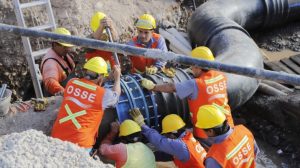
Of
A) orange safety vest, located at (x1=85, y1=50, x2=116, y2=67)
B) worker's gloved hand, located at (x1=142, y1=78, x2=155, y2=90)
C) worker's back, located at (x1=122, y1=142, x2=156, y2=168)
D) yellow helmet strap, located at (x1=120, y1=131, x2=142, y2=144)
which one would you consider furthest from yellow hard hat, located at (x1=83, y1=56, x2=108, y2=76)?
orange safety vest, located at (x1=85, y1=50, x2=116, y2=67)

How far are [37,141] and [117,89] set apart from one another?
1.59m

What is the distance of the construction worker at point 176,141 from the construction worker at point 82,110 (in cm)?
59

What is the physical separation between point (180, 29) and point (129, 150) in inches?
204

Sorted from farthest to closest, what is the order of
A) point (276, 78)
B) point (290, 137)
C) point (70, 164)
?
point (290, 137)
point (70, 164)
point (276, 78)

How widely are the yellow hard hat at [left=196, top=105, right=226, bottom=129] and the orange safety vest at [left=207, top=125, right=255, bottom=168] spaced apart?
195mm

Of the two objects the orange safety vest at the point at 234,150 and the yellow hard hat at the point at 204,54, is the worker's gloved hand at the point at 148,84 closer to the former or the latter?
the yellow hard hat at the point at 204,54

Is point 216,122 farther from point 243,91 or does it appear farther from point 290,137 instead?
point 290,137

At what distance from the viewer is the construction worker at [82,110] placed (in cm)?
481

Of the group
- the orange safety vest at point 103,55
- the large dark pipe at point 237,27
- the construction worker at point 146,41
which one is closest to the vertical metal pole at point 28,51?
the orange safety vest at point 103,55

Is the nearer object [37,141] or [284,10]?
Answer: [37,141]

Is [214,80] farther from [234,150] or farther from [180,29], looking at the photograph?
[180,29]

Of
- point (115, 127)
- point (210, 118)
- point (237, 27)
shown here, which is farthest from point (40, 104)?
point (237, 27)

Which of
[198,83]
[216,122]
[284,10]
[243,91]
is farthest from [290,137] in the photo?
[284,10]

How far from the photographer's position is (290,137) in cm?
666
